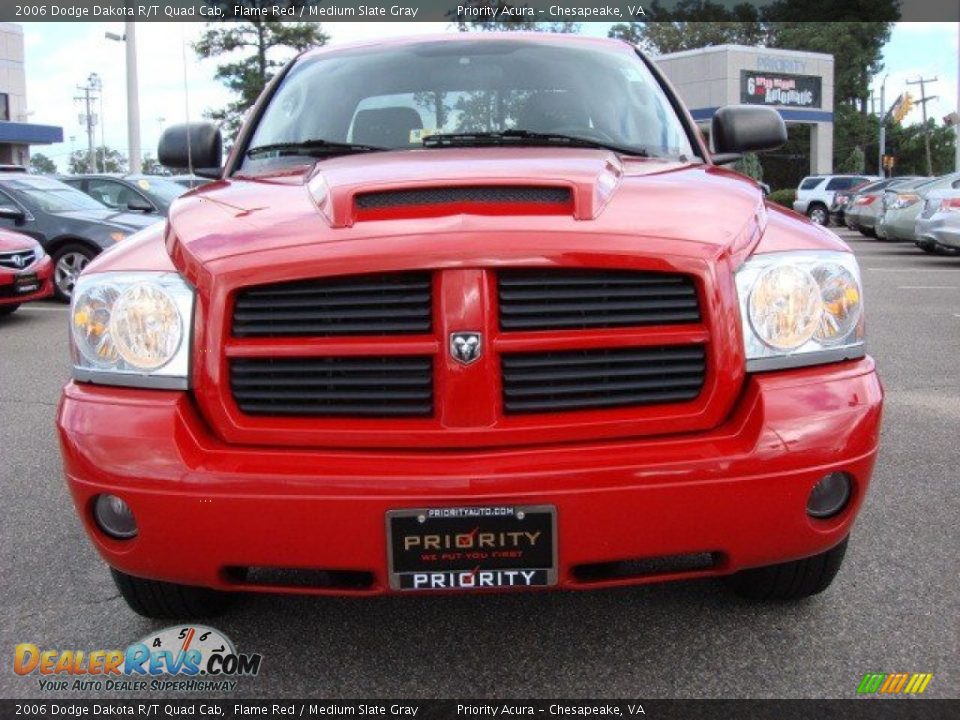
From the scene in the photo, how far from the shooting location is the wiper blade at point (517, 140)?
336 cm

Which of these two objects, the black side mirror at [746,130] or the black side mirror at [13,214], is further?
the black side mirror at [13,214]

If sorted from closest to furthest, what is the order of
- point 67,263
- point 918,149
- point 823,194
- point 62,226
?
1. point 62,226
2. point 67,263
3. point 823,194
4. point 918,149

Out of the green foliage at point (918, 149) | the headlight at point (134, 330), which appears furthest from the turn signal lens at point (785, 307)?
the green foliage at point (918, 149)

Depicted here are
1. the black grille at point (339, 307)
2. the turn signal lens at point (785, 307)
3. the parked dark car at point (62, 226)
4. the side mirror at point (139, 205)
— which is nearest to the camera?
the black grille at point (339, 307)

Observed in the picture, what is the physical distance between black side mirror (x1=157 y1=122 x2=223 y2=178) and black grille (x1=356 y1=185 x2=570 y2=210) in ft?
5.23

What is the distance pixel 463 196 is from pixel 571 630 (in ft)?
4.06

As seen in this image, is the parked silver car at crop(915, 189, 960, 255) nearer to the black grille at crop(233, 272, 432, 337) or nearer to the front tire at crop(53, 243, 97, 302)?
the front tire at crop(53, 243, 97, 302)

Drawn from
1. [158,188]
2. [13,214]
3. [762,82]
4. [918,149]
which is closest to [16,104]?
[762,82]

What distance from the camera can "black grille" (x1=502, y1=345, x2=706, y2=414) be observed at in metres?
2.34

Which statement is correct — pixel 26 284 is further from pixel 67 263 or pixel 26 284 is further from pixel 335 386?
pixel 335 386

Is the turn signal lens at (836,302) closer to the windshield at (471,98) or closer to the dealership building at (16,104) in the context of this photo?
the windshield at (471,98)

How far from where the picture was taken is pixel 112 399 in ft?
7.91

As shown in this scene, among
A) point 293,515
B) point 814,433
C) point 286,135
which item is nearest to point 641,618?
point 814,433

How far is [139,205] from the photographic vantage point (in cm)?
1475
